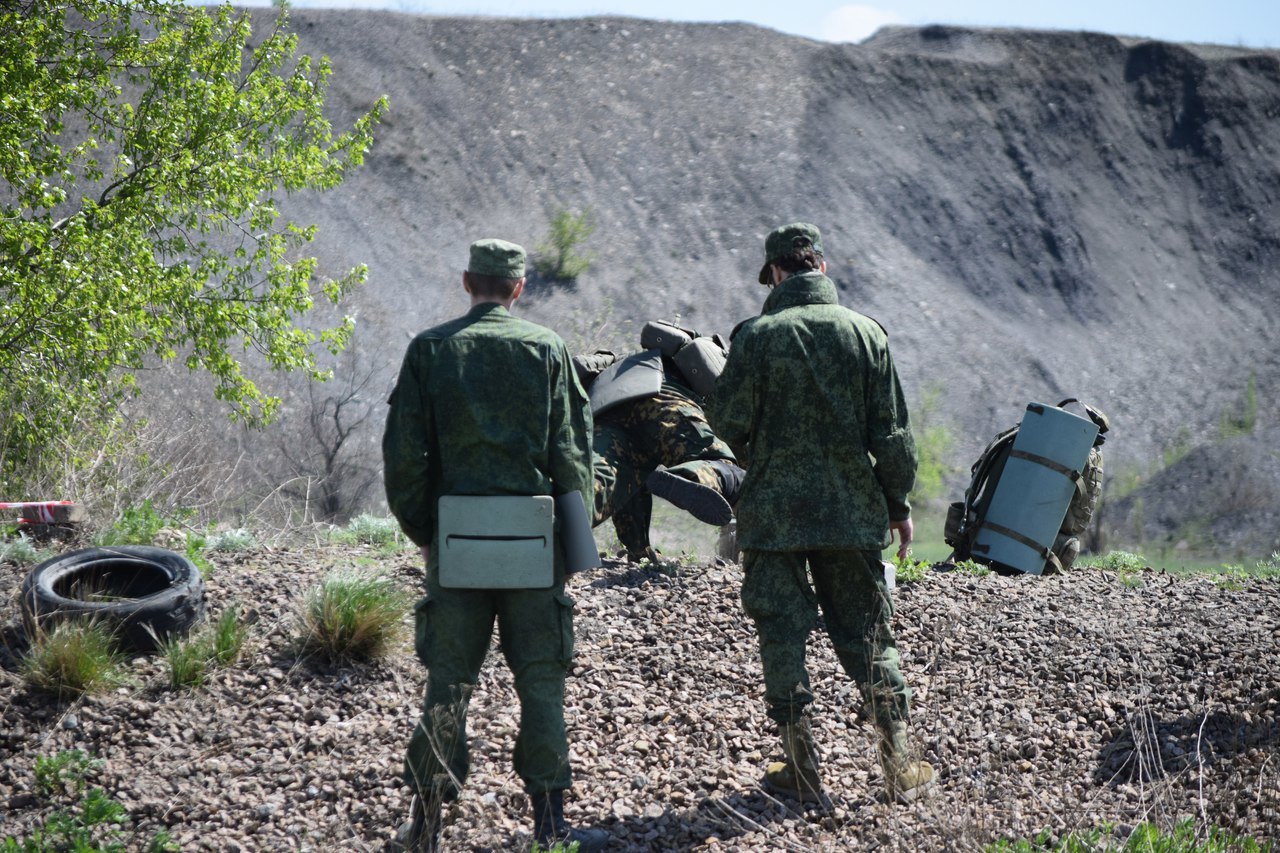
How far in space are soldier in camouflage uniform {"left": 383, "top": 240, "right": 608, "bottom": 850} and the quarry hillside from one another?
1543cm

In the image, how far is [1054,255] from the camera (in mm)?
26891

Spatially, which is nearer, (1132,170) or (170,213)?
(170,213)

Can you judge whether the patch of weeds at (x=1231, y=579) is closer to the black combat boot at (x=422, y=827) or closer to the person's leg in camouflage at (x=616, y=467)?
the person's leg in camouflage at (x=616, y=467)

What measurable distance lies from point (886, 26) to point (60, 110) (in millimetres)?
25974

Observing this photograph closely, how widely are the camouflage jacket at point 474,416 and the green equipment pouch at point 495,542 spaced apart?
7 centimetres

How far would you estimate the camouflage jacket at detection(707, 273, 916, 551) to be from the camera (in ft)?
13.5

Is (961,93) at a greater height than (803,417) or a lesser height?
greater

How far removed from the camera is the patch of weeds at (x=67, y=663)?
15.4ft

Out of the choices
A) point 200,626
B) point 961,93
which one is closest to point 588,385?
point 200,626

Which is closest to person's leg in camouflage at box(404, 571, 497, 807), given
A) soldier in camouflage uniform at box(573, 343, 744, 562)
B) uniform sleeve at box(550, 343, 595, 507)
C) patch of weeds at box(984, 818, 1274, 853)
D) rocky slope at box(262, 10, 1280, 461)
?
uniform sleeve at box(550, 343, 595, 507)

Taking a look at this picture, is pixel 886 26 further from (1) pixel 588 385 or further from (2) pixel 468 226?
(1) pixel 588 385

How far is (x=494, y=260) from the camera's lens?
390 cm

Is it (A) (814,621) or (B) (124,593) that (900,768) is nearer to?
(A) (814,621)

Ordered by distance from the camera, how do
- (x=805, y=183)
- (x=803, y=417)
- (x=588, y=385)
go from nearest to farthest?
(x=803, y=417) → (x=588, y=385) → (x=805, y=183)
